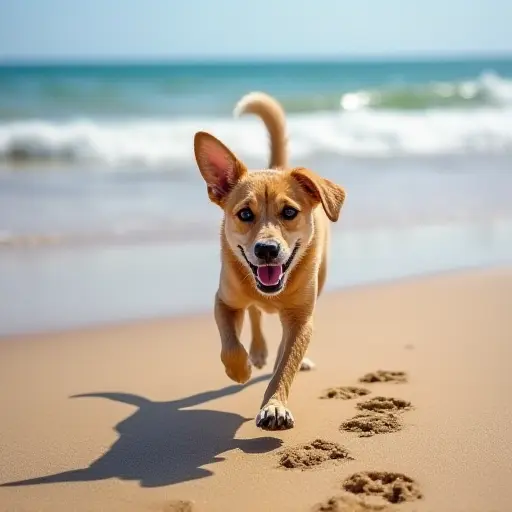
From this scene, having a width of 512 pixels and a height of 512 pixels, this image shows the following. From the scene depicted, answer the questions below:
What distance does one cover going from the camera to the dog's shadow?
3307mm

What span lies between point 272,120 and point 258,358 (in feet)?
4.75

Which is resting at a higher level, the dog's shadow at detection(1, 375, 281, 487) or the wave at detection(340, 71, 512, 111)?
the wave at detection(340, 71, 512, 111)

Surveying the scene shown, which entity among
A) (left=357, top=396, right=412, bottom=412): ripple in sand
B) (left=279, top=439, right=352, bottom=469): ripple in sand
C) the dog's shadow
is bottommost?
the dog's shadow

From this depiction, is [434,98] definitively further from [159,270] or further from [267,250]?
[267,250]

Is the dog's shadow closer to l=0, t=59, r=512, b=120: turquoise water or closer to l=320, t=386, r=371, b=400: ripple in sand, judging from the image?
l=320, t=386, r=371, b=400: ripple in sand

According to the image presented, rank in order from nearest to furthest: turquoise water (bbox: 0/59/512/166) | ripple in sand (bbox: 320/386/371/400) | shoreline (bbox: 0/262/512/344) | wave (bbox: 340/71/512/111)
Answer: ripple in sand (bbox: 320/386/371/400) < shoreline (bbox: 0/262/512/344) < turquoise water (bbox: 0/59/512/166) < wave (bbox: 340/71/512/111)

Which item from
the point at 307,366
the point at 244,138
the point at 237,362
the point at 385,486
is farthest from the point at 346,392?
the point at 244,138

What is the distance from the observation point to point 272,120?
202 inches

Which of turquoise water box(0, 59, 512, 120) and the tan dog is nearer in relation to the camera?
the tan dog

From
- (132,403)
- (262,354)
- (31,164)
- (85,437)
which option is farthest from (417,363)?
(31,164)

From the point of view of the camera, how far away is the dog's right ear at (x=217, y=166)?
13.4 feet

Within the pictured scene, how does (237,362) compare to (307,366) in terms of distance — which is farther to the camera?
(307,366)

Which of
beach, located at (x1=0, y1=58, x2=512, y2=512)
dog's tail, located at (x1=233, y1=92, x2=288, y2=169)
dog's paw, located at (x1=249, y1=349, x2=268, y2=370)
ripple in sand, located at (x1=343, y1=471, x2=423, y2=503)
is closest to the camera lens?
ripple in sand, located at (x1=343, y1=471, x2=423, y2=503)

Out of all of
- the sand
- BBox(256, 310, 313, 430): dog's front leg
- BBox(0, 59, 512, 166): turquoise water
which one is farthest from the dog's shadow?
BBox(0, 59, 512, 166): turquoise water
